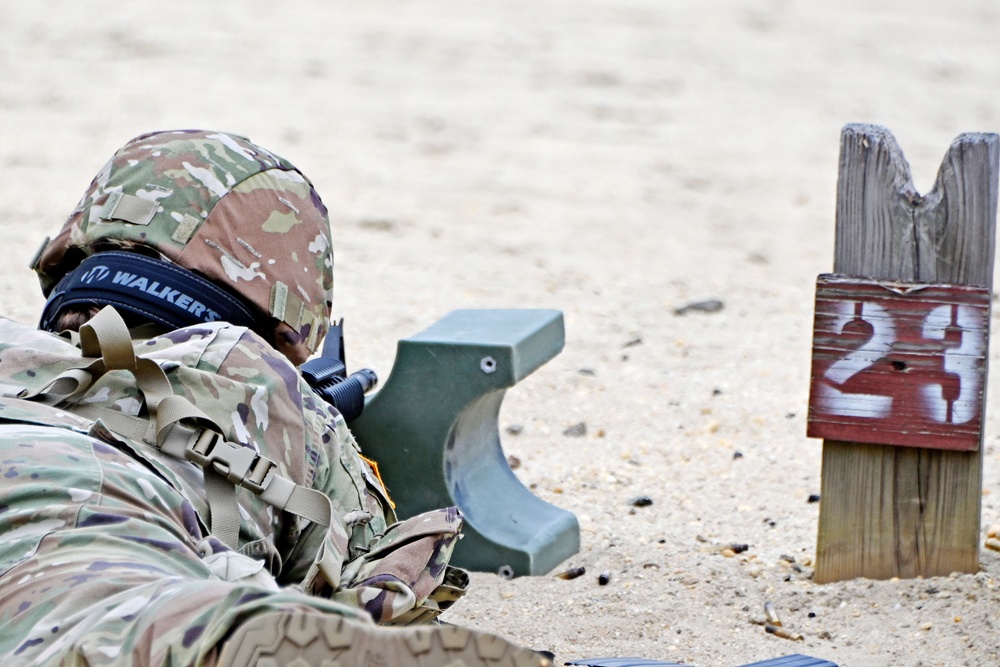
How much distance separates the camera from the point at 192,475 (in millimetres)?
1850

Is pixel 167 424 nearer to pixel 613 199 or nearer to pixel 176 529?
pixel 176 529

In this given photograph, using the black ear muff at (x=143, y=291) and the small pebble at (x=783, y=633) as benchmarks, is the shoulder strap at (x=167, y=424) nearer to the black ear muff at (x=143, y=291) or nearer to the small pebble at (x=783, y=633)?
the black ear muff at (x=143, y=291)

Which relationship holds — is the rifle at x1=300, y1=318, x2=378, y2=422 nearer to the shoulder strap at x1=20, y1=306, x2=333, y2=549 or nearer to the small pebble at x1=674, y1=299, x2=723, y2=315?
the shoulder strap at x1=20, y1=306, x2=333, y2=549

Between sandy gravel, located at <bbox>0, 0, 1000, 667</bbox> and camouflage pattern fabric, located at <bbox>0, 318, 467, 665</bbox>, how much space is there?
60cm

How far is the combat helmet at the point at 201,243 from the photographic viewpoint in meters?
2.22

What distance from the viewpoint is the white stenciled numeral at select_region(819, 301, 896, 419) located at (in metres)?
2.70

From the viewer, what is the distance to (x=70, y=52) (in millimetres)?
8680

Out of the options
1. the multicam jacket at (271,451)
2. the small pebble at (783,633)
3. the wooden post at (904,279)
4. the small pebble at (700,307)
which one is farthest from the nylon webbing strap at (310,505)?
the small pebble at (700,307)

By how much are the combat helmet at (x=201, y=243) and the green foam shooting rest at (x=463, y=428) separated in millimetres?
445

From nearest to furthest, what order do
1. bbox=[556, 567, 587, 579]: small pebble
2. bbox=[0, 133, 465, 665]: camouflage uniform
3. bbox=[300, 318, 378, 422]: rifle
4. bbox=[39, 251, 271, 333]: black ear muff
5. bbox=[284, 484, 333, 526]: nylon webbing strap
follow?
bbox=[0, 133, 465, 665]: camouflage uniform → bbox=[284, 484, 333, 526]: nylon webbing strap → bbox=[39, 251, 271, 333]: black ear muff → bbox=[300, 318, 378, 422]: rifle → bbox=[556, 567, 587, 579]: small pebble

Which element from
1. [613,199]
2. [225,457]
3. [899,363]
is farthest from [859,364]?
[613,199]

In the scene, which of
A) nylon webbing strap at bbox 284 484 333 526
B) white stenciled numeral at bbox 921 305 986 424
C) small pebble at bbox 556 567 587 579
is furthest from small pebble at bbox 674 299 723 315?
nylon webbing strap at bbox 284 484 333 526

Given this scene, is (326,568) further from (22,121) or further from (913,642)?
(22,121)

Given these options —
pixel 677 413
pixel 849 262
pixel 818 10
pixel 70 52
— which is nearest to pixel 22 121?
pixel 70 52
